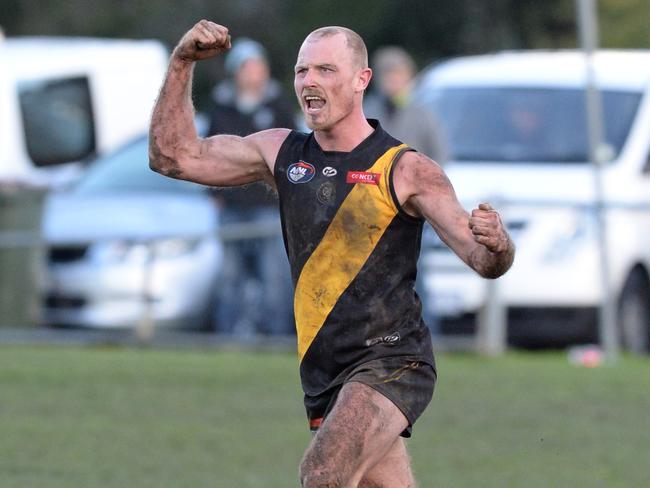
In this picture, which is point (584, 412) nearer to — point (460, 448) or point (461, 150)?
point (460, 448)

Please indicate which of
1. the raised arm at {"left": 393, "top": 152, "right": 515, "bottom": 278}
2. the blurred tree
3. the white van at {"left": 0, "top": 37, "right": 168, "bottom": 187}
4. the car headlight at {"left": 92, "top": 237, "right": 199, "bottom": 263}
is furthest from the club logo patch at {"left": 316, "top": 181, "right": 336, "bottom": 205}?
the blurred tree

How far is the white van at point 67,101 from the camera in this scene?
686 inches

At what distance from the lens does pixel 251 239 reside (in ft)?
48.1

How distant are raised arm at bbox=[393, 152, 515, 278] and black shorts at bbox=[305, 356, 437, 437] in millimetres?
484

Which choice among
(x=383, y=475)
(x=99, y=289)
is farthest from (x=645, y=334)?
(x=383, y=475)

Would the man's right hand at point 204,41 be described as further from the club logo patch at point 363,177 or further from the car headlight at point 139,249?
the car headlight at point 139,249

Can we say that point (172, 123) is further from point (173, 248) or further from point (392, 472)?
point (173, 248)

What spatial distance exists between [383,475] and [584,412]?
226 inches

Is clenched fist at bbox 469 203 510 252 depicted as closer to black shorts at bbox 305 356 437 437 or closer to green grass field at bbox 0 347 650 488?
black shorts at bbox 305 356 437 437

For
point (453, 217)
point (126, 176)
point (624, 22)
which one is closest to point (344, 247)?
point (453, 217)

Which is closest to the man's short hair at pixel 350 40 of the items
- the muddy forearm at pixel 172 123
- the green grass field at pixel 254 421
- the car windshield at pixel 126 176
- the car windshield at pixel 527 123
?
the muddy forearm at pixel 172 123

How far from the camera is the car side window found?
1764 cm

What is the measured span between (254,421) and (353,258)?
522 centimetres

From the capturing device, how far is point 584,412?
11.9 metres
